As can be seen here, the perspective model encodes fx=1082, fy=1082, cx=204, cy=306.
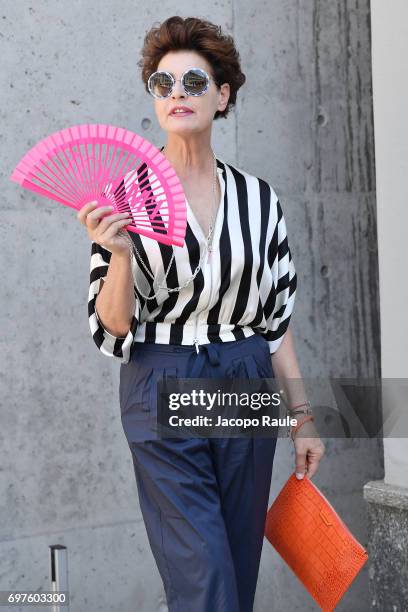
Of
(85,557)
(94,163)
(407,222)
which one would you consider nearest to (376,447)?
(407,222)

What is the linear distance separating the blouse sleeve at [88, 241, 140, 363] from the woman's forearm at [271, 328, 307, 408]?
0.55 meters

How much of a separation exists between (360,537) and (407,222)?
1.69 metres

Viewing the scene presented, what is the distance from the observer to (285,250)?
3.31 m

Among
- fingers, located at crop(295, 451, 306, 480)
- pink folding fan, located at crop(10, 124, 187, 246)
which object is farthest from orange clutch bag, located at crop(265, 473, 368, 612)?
pink folding fan, located at crop(10, 124, 187, 246)

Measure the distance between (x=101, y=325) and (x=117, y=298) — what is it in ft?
0.54

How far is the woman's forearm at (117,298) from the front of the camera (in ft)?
9.08

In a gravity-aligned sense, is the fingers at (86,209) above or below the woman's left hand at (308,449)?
above

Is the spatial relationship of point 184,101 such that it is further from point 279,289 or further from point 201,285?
point 279,289

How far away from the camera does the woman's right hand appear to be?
2637 millimetres

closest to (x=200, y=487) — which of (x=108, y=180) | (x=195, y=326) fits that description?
(x=195, y=326)

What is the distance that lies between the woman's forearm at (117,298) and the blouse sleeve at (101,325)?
0.02 m

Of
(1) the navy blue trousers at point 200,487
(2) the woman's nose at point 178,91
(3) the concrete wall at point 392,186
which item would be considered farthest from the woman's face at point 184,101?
(3) the concrete wall at point 392,186

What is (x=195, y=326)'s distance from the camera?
299 cm

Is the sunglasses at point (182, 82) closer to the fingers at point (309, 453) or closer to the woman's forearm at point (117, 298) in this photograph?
the woman's forearm at point (117, 298)
